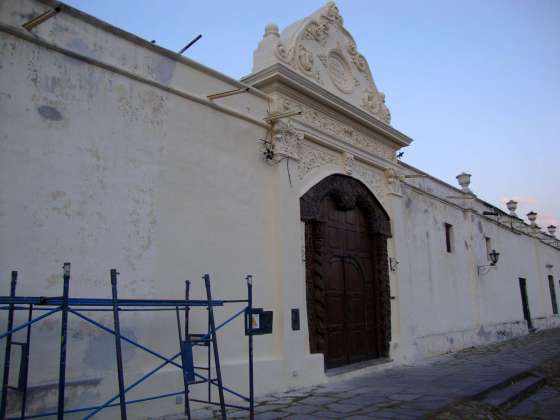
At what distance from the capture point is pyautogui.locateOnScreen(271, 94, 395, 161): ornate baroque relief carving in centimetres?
680

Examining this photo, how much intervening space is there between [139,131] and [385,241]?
208 inches

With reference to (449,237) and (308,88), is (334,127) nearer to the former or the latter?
(308,88)

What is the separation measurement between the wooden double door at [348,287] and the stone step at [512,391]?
2210 millimetres

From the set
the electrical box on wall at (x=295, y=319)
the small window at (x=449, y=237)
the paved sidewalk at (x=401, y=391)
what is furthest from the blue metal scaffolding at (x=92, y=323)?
the small window at (x=449, y=237)

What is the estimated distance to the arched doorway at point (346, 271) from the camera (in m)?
6.94

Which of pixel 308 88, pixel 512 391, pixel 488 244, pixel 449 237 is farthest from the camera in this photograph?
pixel 488 244

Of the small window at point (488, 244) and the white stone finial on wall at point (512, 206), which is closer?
the small window at point (488, 244)

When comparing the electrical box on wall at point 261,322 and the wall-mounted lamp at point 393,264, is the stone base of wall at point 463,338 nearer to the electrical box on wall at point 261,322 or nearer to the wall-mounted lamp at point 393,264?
the wall-mounted lamp at point 393,264

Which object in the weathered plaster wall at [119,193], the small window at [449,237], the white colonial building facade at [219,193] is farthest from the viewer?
the small window at [449,237]

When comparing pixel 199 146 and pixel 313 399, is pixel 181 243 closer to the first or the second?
pixel 199 146

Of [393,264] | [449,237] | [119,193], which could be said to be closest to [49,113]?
[119,193]

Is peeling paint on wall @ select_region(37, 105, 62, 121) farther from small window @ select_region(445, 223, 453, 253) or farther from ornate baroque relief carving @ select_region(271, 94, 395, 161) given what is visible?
small window @ select_region(445, 223, 453, 253)

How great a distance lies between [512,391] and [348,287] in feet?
8.88

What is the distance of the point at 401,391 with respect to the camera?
601 cm
